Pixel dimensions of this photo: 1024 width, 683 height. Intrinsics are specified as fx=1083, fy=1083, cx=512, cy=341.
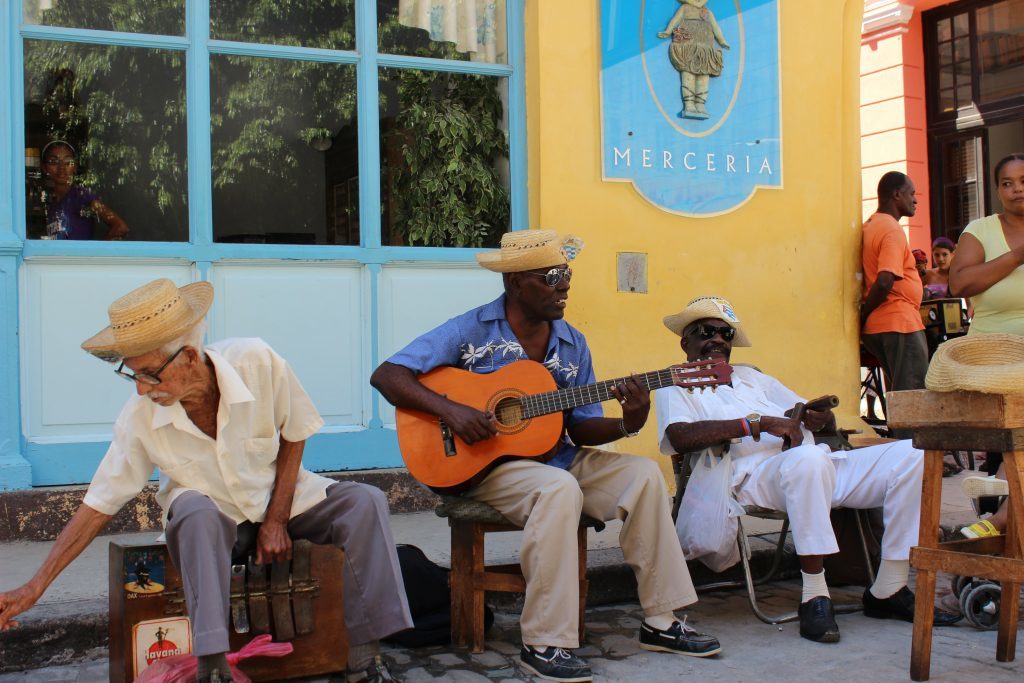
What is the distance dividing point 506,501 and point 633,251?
280 centimetres

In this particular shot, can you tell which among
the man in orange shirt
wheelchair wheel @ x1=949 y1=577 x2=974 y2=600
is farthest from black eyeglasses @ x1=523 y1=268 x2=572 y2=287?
the man in orange shirt

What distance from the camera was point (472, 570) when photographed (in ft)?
13.0

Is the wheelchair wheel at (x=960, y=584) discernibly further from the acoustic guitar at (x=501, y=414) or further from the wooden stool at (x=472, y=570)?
the wooden stool at (x=472, y=570)

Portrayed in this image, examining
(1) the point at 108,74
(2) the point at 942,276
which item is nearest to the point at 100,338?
(1) the point at 108,74

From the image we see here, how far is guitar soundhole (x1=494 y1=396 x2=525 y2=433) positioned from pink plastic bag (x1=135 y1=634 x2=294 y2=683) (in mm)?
1108

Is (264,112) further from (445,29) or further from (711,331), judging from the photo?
(711,331)

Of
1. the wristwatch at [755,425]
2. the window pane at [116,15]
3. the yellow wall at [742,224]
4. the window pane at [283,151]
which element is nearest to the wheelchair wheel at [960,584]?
the wristwatch at [755,425]

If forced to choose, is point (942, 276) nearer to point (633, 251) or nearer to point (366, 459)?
point (633, 251)

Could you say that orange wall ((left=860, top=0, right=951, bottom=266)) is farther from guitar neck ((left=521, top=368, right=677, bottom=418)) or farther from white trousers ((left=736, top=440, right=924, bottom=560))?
guitar neck ((left=521, top=368, right=677, bottom=418))

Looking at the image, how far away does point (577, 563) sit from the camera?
12.5 ft

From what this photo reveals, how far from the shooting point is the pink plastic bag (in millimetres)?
3178

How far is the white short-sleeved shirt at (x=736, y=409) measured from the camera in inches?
175

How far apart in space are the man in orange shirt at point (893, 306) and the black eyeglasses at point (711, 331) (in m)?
2.60

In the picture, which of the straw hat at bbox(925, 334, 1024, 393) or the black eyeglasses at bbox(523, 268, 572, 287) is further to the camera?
the black eyeglasses at bbox(523, 268, 572, 287)
